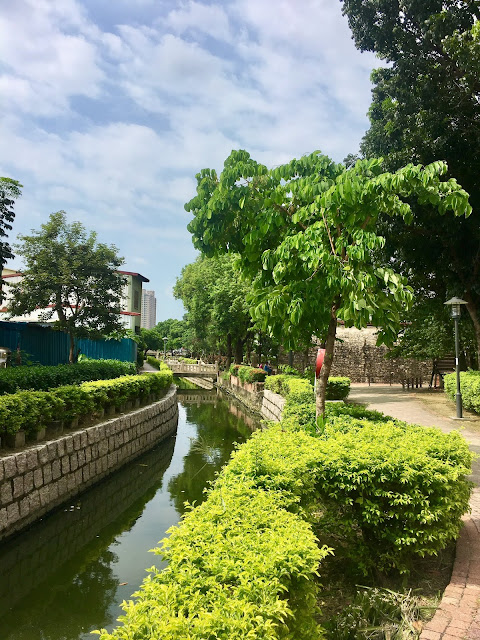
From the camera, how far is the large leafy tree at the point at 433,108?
13.2 metres

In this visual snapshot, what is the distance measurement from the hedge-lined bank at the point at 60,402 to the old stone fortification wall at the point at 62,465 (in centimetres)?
40

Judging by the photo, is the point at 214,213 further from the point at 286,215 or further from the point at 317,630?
the point at 317,630

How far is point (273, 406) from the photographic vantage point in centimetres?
1788

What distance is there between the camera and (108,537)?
8.25m

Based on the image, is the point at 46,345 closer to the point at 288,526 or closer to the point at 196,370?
the point at 288,526

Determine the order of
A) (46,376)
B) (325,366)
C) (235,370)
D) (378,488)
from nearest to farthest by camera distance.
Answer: (378,488), (325,366), (46,376), (235,370)

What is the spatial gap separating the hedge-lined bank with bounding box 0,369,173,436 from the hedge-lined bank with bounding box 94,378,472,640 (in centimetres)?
417

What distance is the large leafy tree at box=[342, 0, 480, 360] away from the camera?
13234 millimetres

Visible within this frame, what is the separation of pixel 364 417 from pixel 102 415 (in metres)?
6.81

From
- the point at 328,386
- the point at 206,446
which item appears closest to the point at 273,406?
the point at 328,386

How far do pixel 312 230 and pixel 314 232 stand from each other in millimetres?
57

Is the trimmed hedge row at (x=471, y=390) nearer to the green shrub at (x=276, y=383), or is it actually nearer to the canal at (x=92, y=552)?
the green shrub at (x=276, y=383)

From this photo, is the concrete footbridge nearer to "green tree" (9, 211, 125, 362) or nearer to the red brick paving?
"green tree" (9, 211, 125, 362)

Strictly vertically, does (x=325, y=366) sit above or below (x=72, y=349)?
below
